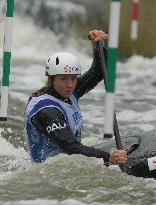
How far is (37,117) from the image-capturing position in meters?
5.86

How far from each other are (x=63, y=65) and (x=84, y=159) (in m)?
0.98

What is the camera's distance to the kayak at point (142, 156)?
582 cm

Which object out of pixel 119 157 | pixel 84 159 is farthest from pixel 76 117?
pixel 119 157

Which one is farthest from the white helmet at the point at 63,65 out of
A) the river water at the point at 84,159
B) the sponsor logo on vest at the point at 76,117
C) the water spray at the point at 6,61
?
the water spray at the point at 6,61

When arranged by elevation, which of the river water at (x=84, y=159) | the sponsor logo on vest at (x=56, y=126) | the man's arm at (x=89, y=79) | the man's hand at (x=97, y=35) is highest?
the man's hand at (x=97, y=35)

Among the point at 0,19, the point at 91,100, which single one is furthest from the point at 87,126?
the point at 0,19

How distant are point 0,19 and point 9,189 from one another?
15.3 m

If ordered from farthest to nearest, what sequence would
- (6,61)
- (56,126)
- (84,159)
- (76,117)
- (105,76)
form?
(6,61), (84,159), (76,117), (56,126), (105,76)

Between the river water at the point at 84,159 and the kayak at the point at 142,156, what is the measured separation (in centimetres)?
7

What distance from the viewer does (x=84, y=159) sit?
21.0 ft

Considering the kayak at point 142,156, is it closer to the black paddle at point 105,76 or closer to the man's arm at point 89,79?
the black paddle at point 105,76

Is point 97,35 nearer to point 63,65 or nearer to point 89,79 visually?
point 63,65

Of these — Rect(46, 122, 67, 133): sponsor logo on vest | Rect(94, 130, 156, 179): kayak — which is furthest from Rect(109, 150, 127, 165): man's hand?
Rect(46, 122, 67, 133): sponsor logo on vest

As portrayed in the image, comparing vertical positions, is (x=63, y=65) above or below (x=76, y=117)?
above
